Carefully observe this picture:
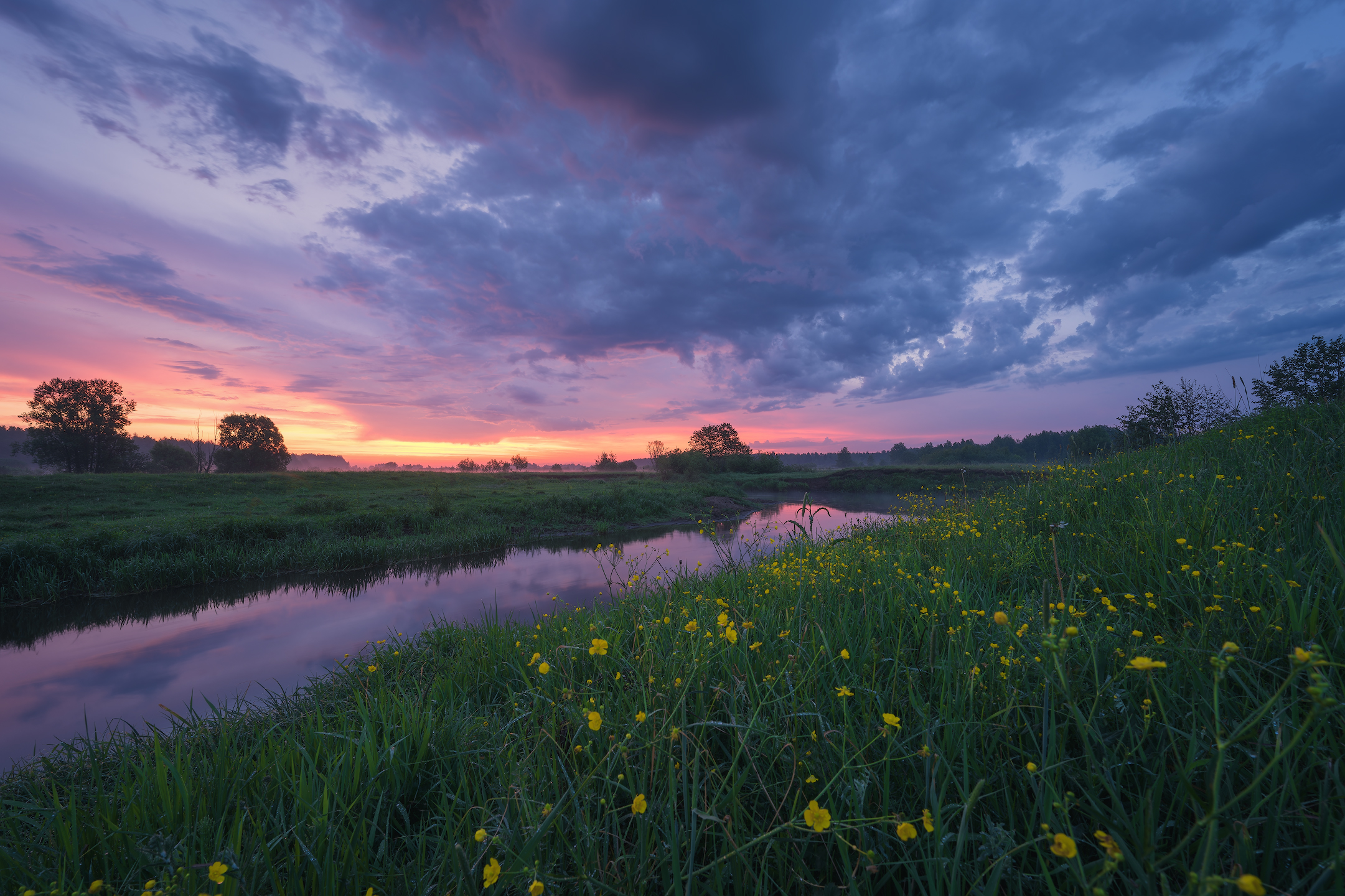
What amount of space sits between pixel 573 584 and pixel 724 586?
30.1 ft

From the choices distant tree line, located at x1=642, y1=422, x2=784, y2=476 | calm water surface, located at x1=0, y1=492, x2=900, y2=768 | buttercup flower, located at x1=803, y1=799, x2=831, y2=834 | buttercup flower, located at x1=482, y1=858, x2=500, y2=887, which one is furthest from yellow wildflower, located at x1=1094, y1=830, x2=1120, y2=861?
distant tree line, located at x1=642, y1=422, x2=784, y2=476

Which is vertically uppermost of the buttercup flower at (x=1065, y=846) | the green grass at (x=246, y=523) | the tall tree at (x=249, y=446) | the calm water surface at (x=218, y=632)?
the tall tree at (x=249, y=446)

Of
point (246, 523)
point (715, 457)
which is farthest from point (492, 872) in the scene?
point (715, 457)

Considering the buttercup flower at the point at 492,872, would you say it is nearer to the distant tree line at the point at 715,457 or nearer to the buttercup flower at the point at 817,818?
the buttercup flower at the point at 817,818

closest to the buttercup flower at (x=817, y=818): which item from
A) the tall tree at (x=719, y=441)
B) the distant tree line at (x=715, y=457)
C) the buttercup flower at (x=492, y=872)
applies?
the buttercup flower at (x=492, y=872)

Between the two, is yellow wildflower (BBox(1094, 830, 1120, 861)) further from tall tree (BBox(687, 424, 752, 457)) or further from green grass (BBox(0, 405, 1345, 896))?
tall tree (BBox(687, 424, 752, 457))

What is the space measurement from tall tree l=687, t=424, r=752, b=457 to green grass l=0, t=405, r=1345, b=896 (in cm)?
6835

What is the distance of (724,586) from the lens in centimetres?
512

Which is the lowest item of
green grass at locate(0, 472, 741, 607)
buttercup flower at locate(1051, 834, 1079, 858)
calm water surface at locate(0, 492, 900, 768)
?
calm water surface at locate(0, 492, 900, 768)

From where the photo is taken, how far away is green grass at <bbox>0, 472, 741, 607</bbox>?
1248cm

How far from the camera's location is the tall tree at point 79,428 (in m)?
41.2


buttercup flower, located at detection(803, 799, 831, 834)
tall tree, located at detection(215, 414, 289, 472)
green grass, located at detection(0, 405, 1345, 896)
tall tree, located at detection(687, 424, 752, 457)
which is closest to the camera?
buttercup flower, located at detection(803, 799, 831, 834)

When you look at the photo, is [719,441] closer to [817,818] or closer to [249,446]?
[249,446]

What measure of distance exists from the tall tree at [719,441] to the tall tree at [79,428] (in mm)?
63154
